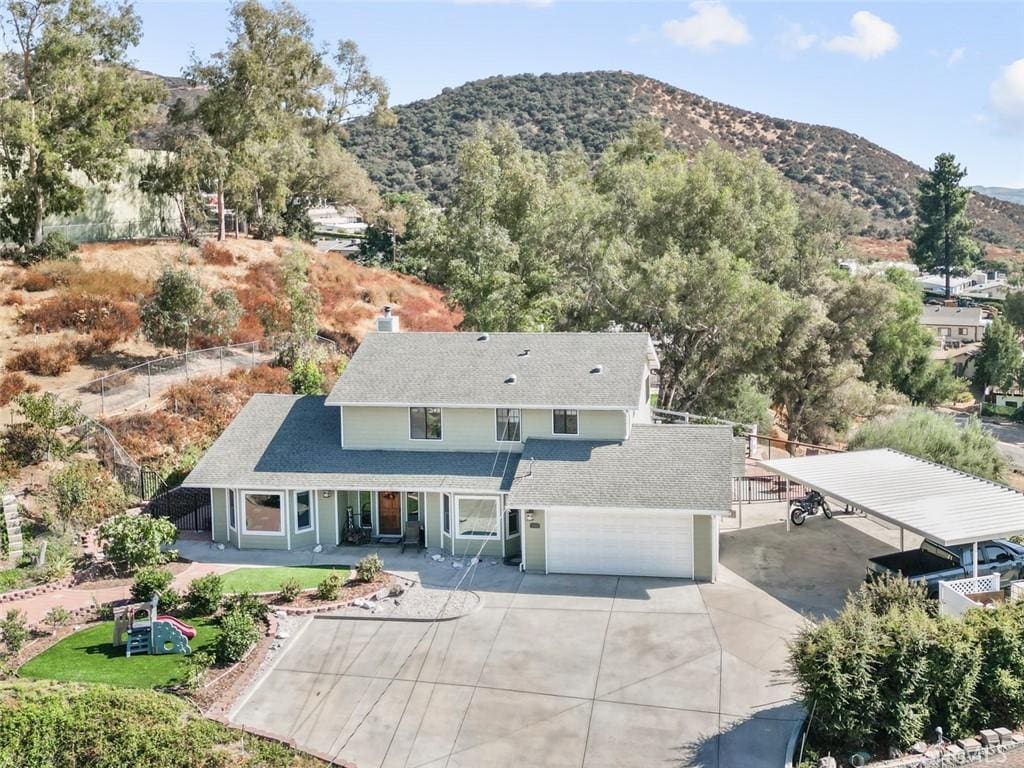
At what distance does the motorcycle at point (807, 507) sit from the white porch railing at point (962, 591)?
21.8ft

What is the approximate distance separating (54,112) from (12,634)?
98.3 ft

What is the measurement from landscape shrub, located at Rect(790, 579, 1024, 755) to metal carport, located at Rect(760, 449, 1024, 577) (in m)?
3.79

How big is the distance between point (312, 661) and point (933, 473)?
18305mm

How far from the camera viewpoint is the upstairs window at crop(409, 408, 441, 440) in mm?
26641

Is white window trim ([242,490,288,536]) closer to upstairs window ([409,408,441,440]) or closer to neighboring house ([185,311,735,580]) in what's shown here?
neighboring house ([185,311,735,580])

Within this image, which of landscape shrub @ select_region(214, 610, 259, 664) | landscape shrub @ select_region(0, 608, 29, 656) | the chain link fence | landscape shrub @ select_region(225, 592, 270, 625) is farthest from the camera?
the chain link fence

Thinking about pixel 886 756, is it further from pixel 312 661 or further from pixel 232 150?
pixel 232 150

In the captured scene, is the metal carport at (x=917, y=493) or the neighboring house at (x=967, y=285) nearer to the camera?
the metal carport at (x=917, y=493)

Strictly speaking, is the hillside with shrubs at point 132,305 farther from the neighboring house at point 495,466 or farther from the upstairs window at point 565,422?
the upstairs window at point 565,422

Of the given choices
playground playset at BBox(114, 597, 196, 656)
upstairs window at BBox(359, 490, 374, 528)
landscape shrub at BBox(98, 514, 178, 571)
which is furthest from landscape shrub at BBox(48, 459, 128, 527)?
upstairs window at BBox(359, 490, 374, 528)

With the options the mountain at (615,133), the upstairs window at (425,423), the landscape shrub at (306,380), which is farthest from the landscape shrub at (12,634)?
the mountain at (615,133)

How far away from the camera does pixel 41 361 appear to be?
34188 mm

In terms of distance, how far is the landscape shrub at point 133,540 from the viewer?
23.4 metres

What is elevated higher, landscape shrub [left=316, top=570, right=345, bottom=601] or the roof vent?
the roof vent
